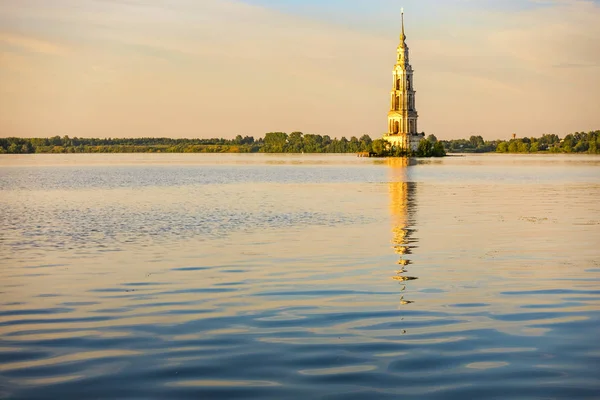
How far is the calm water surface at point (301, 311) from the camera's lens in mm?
10797

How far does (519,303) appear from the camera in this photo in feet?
53.1

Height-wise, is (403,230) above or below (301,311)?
below

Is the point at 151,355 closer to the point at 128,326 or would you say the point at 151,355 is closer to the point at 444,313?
the point at 128,326

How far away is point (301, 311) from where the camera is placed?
50.5 ft

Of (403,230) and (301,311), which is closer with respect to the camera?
(301,311)

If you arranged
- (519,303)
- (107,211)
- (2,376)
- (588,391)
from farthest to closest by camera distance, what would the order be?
(107,211) < (519,303) < (2,376) < (588,391)

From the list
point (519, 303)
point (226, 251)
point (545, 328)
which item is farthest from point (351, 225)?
point (545, 328)

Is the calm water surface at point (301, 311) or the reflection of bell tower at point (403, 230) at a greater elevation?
the calm water surface at point (301, 311)

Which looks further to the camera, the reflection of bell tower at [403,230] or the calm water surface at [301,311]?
the reflection of bell tower at [403,230]

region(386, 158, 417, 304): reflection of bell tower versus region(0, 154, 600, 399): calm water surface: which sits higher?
region(0, 154, 600, 399): calm water surface

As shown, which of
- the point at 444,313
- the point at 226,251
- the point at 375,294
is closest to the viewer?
the point at 444,313

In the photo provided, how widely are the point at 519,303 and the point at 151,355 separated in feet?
25.4

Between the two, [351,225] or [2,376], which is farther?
[351,225]

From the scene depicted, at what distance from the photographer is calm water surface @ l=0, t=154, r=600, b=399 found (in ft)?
35.4
